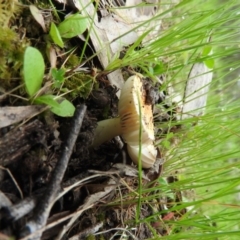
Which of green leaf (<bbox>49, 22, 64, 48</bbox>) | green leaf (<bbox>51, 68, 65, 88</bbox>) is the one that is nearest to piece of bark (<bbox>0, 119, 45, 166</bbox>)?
green leaf (<bbox>51, 68, 65, 88</bbox>)

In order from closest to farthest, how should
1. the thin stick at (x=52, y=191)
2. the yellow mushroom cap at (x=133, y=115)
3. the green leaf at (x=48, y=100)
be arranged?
the thin stick at (x=52, y=191), the green leaf at (x=48, y=100), the yellow mushroom cap at (x=133, y=115)

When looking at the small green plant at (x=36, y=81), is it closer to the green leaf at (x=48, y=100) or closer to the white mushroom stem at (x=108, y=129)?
the green leaf at (x=48, y=100)

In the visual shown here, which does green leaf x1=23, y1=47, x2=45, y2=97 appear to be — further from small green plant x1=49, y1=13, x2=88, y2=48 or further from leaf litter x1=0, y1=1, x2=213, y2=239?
small green plant x1=49, y1=13, x2=88, y2=48

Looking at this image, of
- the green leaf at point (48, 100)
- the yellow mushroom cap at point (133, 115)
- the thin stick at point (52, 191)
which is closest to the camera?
the thin stick at point (52, 191)

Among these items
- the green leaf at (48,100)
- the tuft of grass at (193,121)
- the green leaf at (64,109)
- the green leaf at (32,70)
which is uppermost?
the green leaf at (32,70)

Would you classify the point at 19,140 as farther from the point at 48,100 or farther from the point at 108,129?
the point at 108,129

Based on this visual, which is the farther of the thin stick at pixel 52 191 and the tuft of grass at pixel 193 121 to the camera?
the tuft of grass at pixel 193 121

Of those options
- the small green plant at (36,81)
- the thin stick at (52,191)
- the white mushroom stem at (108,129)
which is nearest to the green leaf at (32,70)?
the small green plant at (36,81)
